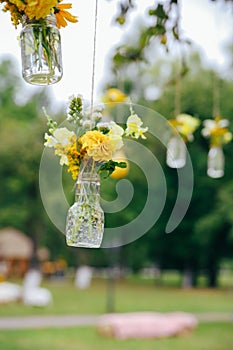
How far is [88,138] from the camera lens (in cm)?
113

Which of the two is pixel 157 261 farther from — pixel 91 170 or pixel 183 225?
pixel 91 170

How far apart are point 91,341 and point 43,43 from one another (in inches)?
268

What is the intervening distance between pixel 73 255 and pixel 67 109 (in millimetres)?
24937

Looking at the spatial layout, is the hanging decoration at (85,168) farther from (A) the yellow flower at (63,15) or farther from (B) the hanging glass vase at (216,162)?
(B) the hanging glass vase at (216,162)

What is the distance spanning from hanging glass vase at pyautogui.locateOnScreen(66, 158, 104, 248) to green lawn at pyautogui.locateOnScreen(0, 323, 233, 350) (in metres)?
5.94

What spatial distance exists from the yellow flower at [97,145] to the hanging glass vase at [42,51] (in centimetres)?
13

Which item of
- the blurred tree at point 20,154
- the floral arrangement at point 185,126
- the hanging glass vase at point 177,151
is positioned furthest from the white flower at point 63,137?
the blurred tree at point 20,154

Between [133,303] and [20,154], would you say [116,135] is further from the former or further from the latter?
[20,154]

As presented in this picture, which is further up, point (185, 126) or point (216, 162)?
point (185, 126)

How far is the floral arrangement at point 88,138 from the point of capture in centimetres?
113

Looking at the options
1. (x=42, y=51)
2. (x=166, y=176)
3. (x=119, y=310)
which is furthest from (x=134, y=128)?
(x=166, y=176)

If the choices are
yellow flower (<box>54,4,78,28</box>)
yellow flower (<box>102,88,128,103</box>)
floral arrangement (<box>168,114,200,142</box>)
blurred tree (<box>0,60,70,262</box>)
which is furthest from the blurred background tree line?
yellow flower (<box>54,4,78,28</box>)

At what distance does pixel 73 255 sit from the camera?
2580 centimetres

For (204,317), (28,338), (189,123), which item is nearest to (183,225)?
(204,317)
